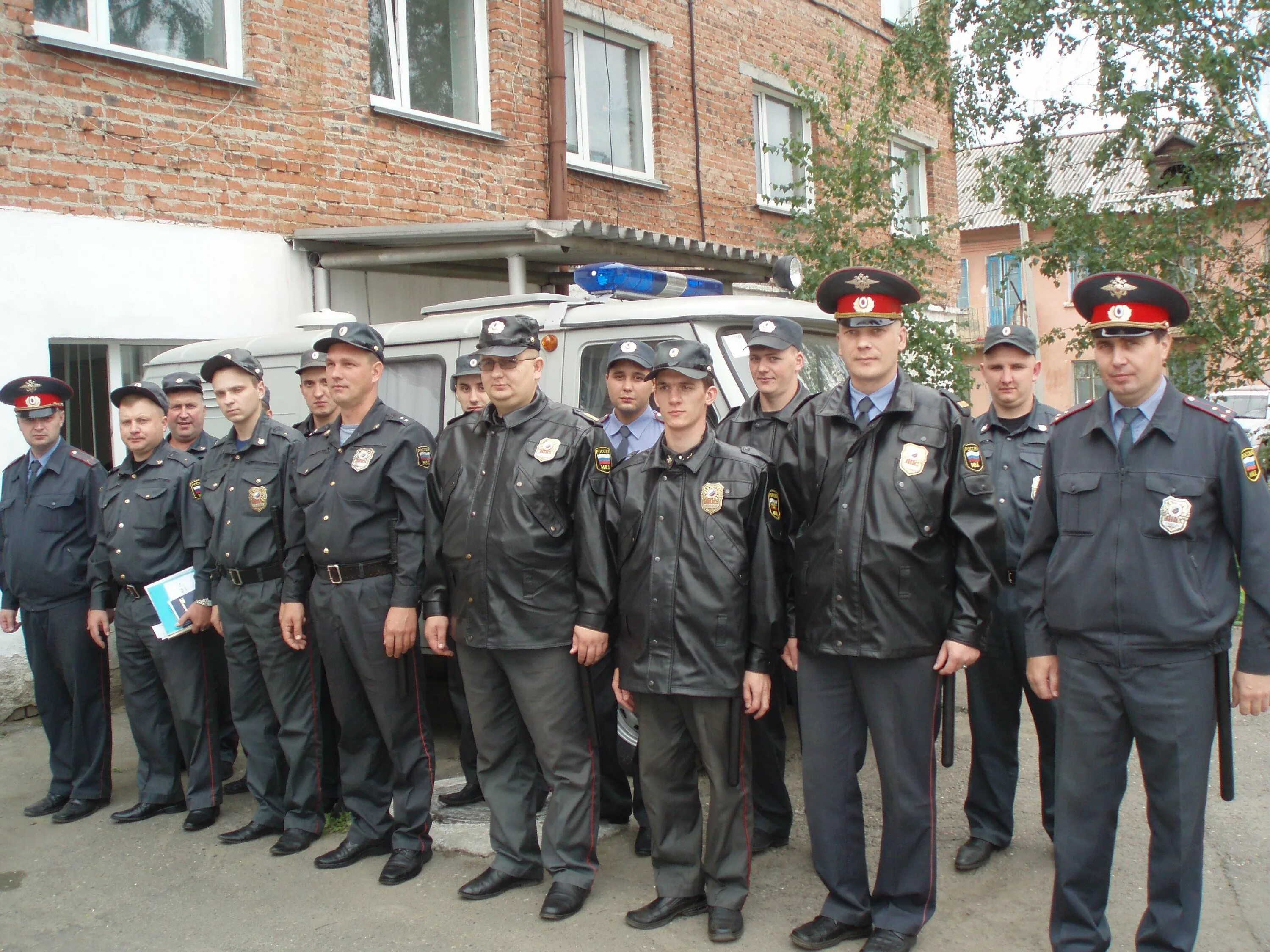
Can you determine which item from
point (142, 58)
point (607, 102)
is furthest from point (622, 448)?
point (607, 102)

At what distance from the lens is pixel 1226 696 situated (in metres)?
3.29

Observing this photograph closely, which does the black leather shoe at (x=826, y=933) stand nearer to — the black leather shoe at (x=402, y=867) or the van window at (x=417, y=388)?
the black leather shoe at (x=402, y=867)

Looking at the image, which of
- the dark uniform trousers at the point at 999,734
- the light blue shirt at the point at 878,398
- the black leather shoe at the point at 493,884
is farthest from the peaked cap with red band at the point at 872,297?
the black leather shoe at the point at 493,884

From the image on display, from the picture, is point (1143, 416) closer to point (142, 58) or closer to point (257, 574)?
point (257, 574)

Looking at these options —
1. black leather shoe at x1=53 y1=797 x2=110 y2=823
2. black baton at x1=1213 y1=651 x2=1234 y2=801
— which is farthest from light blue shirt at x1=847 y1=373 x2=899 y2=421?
black leather shoe at x1=53 y1=797 x2=110 y2=823

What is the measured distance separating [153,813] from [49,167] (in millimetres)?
4243

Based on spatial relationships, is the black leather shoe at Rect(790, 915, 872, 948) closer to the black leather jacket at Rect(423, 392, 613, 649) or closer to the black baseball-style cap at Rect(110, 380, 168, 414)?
the black leather jacket at Rect(423, 392, 613, 649)

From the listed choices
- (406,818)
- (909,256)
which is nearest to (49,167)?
(406,818)

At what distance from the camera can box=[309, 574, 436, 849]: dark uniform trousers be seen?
4.48 meters

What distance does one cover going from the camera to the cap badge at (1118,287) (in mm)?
3354

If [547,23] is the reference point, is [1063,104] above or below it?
below

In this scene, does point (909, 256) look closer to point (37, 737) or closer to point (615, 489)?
point (615, 489)

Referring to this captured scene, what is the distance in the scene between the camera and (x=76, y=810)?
5.45 m

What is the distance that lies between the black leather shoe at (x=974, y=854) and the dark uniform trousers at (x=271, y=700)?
2697mm
